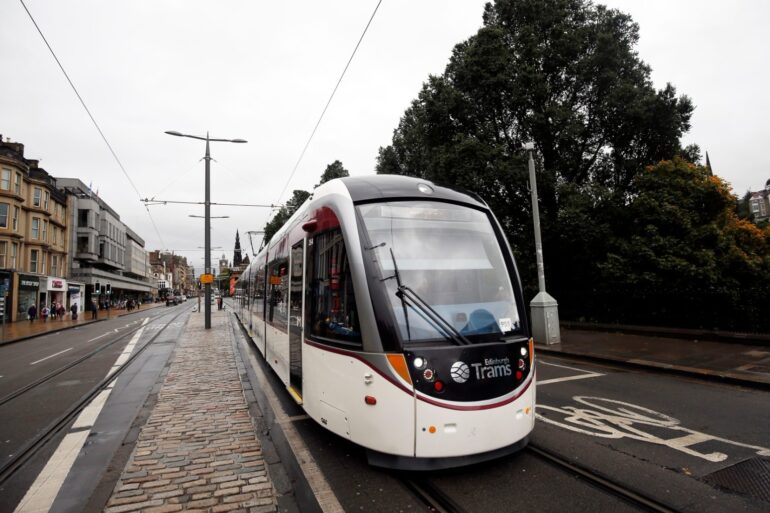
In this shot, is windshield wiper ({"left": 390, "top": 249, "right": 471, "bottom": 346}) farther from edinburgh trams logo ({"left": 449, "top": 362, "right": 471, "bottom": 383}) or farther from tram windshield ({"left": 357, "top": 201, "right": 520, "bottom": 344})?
edinburgh trams logo ({"left": 449, "top": 362, "right": 471, "bottom": 383})

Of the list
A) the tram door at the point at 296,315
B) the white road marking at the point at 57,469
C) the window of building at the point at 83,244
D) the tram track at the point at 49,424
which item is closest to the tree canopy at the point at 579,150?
the tram door at the point at 296,315

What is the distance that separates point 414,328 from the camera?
3990 mm

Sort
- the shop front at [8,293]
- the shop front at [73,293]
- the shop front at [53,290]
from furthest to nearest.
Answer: the shop front at [73,293] → the shop front at [53,290] → the shop front at [8,293]

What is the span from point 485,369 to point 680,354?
8.44 meters

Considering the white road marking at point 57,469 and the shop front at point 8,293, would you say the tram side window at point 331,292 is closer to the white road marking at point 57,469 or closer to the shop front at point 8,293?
the white road marking at point 57,469

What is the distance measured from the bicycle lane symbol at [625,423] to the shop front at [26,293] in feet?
134

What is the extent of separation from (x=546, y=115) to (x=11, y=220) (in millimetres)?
38256

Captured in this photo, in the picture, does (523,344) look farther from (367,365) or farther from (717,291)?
(717,291)

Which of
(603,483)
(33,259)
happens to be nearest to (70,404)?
(603,483)

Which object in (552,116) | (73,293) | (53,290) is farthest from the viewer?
(73,293)

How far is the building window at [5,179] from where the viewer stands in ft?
105

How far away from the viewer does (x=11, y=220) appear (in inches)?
1278

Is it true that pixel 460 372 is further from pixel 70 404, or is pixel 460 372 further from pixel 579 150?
pixel 579 150

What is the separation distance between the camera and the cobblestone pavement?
372 cm
